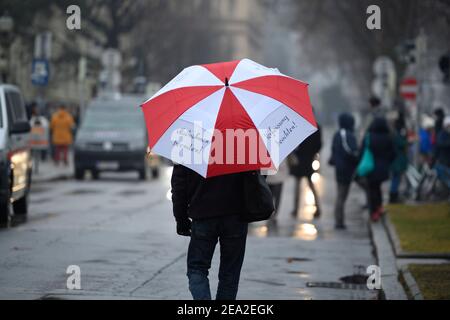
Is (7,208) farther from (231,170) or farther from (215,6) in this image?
(215,6)

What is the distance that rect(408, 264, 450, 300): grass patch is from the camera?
1059 centimetres

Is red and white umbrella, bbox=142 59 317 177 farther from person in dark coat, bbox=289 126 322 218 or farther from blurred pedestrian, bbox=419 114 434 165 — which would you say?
blurred pedestrian, bbox=419 114 434 165

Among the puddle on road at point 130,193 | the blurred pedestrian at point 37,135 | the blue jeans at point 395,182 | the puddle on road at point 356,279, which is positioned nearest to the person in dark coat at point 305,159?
the blue jeans at point 395,182

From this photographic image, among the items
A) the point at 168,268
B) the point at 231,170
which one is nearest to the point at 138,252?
the point at 168,268

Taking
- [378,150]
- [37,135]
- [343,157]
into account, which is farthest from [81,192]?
[378,150]

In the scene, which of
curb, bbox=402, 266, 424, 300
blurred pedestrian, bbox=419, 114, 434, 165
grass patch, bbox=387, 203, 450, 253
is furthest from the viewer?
blurred pedestrian, bbox=419, 114, 434, 165

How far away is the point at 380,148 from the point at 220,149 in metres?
11.5

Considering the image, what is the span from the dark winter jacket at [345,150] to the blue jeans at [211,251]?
11.1 m

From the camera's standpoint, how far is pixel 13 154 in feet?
58.1

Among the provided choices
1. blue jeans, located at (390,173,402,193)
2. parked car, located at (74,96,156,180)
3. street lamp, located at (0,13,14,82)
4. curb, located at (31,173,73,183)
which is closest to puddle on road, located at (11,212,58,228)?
blue jeans, located at (390,173,402,193)

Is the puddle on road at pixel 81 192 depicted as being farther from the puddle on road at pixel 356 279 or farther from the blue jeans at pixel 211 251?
the blue jeans at pixel 211 251

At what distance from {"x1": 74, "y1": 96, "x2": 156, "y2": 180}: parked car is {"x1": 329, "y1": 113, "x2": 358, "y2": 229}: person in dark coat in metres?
13.0

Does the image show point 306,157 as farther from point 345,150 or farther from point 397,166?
point 397,166

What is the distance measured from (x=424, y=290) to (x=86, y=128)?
889 inches
